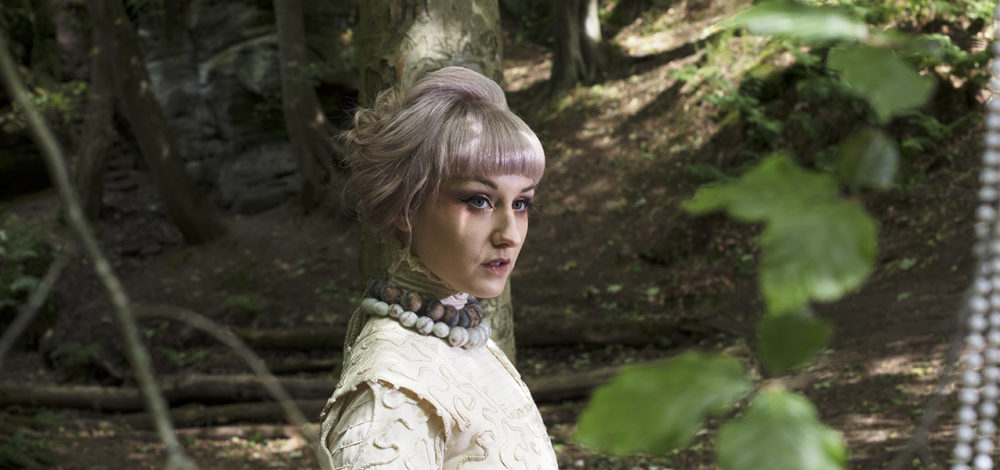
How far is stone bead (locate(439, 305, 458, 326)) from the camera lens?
72.2 inches

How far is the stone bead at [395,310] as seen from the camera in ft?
5.87

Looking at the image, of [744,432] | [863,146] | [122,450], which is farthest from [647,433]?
[122,450]

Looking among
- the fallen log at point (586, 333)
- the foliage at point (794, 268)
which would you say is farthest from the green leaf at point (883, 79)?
the fallen log at point (586, 333)

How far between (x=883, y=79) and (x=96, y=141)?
1344cm

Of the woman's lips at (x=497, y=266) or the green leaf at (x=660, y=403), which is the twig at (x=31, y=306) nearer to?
the green leaf at (x=660, y=403)

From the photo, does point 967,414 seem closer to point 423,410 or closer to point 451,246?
point 423,410

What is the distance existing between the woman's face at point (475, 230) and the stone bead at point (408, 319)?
13 centimetres

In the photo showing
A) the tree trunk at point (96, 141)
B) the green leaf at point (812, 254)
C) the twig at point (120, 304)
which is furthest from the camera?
the tree trunk at point (96, 141)

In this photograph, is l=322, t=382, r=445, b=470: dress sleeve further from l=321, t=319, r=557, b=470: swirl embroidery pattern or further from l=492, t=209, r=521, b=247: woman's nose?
l=492, t=209, r=521, b=247: woman's nose

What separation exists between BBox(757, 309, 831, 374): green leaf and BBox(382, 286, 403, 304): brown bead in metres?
1.40

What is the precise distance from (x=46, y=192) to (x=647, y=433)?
16.4 m

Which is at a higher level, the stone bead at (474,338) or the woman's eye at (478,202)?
the woman's eye at (478,202)

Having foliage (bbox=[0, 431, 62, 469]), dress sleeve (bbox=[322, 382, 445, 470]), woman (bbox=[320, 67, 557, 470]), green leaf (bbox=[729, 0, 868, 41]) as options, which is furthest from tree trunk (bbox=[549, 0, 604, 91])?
green leaf (bbox=[729, 0, 868, 41])

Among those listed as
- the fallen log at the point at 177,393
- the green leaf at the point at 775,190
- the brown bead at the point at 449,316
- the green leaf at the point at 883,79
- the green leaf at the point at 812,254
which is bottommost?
the fallen log at the point at 177,393
